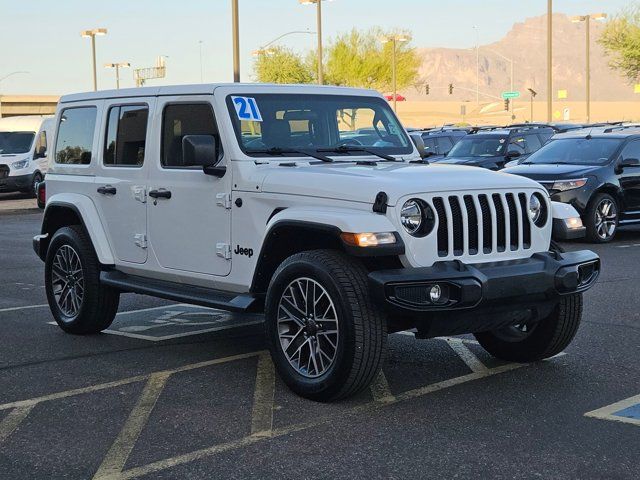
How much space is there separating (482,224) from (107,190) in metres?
3.22

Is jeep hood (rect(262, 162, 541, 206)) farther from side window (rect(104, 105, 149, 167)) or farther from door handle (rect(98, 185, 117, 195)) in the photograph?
door handle (rect(98, 185, 117, 195))

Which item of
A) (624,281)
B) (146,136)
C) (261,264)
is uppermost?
(146,136)

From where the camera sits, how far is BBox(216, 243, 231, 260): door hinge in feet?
23.2

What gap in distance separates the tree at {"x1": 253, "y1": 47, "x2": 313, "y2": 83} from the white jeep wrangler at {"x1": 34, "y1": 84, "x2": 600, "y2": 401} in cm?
7611

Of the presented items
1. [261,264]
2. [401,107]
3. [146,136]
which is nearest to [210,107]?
[146,136]

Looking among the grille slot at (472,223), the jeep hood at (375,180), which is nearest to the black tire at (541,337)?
the grille slot at (472,223)

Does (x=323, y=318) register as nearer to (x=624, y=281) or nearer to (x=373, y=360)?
(x=373, y=360)

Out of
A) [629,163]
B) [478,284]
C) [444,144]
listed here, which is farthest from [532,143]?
[478,284]

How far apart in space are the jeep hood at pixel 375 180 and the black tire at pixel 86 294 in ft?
6.98

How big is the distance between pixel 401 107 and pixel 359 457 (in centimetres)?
10413

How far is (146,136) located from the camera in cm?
793

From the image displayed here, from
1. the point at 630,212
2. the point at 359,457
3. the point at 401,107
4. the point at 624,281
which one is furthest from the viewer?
the point at 401,107

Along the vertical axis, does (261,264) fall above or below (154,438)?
above

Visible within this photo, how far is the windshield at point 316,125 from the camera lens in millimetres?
7285
